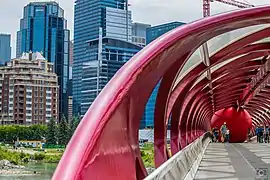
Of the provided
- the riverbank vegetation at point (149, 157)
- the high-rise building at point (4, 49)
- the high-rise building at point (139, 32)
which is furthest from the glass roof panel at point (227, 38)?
the high-rise building at point (139, 32)

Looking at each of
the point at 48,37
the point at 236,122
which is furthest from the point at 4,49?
the point at 236,122

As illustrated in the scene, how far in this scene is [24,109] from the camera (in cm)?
8119

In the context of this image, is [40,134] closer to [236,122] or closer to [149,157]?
[236,122]

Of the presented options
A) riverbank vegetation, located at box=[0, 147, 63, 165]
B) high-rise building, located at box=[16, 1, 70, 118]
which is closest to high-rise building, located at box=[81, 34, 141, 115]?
riverbank vegetation, located at box=[0, 147, 63, 165]

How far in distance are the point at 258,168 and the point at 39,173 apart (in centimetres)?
3549

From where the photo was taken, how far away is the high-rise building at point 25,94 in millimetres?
78188

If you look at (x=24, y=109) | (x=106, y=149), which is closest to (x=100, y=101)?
(x=106, y=149)

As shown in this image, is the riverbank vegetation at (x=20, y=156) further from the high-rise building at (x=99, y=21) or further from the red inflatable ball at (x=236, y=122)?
the high-rise building at (x=99, y=21)

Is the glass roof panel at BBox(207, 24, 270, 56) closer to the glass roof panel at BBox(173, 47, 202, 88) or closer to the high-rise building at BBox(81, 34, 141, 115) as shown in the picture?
the glass roof panel at BBox(173, 47, 202, 88)

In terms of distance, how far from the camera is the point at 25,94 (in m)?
80.9

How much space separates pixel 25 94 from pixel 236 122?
171 ft

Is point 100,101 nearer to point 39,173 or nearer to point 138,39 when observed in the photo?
point 39,173

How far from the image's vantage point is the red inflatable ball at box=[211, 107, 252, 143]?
35.2m

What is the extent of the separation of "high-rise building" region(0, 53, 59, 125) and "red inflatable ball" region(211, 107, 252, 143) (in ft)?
141
